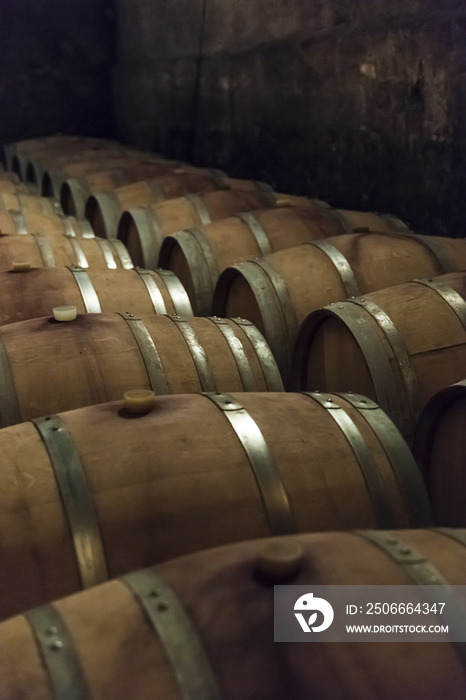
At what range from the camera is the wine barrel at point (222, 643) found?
1223 millimetres

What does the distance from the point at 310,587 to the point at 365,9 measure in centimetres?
523

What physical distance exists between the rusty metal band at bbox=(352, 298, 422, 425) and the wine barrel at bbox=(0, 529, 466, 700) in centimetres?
137

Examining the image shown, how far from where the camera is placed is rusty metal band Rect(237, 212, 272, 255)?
175 inches

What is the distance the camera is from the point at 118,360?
2.71 metres

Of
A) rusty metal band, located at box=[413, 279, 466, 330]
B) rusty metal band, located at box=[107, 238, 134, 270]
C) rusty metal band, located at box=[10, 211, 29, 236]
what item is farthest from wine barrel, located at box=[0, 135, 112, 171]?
rusty metal band, located at box=[413, 279, 466, 330]

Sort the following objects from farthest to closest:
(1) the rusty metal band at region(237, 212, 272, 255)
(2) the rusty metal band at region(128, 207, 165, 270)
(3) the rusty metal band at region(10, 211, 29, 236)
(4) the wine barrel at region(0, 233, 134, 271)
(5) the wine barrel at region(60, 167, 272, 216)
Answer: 1. (5) the wine barrel at region(60, 167, 272, 216)
2. (3) the rusty metal band at region(10, 211, 29, 236)
3. (2) the rusty metal band at region(128, 207, 165, 270)
4. (1) the rusty metal band at region(237, 212, 272, 255)
5. (4) the wine barrel at region(0, 233, 134, 271)

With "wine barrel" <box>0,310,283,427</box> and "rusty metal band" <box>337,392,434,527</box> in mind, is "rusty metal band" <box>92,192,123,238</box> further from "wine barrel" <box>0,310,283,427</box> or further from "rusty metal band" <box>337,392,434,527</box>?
"rusty metal band" <box>337,392,434,527</box>

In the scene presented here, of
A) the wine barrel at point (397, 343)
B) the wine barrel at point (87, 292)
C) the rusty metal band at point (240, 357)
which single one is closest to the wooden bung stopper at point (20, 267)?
the wine barrel at point (87, 292)

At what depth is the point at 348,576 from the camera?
1.44 metres

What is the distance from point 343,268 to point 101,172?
421 centimetres

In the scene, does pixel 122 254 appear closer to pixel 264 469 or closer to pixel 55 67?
pixel 264 469

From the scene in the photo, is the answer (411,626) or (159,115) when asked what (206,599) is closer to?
(411,626)

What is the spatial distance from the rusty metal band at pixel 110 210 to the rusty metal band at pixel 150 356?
3021 millimetres

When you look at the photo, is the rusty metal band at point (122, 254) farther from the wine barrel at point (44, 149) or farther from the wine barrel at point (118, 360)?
the wine barrel at point (44, 149)
